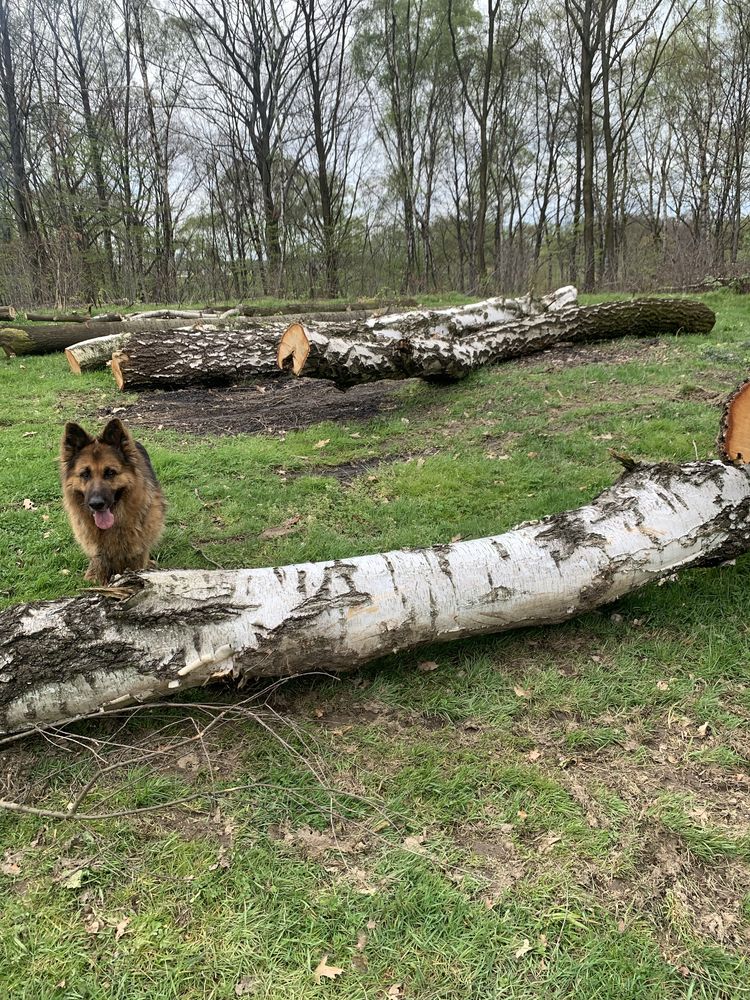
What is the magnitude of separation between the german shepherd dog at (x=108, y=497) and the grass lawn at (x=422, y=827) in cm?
47

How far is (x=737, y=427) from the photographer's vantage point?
3295 millimetres

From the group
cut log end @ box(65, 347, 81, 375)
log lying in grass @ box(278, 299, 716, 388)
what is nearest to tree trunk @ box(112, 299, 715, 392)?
log lying in grass @ box(278, 299, 716, 388)

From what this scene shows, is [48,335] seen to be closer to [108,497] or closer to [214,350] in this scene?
[214,350]

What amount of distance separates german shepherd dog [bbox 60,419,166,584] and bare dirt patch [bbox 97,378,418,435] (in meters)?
3.70

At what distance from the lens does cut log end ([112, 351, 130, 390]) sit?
29.8ft

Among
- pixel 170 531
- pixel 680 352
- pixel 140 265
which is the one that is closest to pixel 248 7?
pixel 140 265

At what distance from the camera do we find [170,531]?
465 centimetres

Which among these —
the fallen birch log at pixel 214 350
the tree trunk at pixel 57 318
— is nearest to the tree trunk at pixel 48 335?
the fallen birch log at pixel 214 350

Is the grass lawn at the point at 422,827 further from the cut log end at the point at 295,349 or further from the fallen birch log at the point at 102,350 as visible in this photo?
the fallen birch log at the point at 102,350

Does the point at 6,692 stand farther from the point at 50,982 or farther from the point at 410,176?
the point at 410,176

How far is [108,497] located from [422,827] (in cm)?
260

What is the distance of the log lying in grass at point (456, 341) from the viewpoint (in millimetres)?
7398

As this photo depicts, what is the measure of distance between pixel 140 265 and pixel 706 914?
2966 cm

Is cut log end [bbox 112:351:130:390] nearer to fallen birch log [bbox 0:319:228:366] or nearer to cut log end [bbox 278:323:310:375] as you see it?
fallen birch log [bbox 0:319:228:366]
